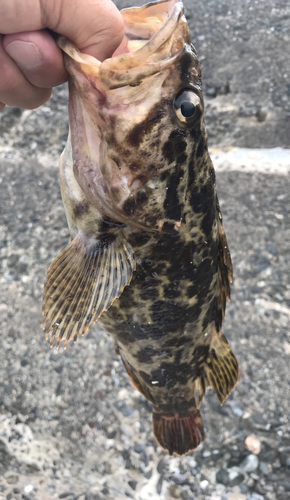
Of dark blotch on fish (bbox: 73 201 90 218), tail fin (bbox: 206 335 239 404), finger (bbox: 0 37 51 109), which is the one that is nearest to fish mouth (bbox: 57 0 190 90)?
finger (bbox: 0 37 51 109)

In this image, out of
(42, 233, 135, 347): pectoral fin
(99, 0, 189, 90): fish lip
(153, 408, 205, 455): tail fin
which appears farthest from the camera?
(153, 408, 205, 455): tail fin

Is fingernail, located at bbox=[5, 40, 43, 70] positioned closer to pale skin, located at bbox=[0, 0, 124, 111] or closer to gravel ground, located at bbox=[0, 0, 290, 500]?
pale skin, located at bbox=[0, 0, 124, 111]

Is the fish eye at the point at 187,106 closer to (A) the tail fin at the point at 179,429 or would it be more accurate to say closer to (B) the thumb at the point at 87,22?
(B) the thumb at the point at 87,22

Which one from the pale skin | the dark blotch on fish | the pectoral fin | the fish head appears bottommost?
the pectoral fin

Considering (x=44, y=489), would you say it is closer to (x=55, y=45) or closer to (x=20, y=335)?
(x=20, y=335)

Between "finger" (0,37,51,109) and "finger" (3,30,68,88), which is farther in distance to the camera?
"finger" (0,37,51,109)

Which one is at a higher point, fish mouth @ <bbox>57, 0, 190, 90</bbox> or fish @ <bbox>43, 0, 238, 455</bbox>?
fish mouth @ <bbox>57, 0, 190, 90</bbox>

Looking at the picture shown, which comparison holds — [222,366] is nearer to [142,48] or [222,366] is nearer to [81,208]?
[81,208]
